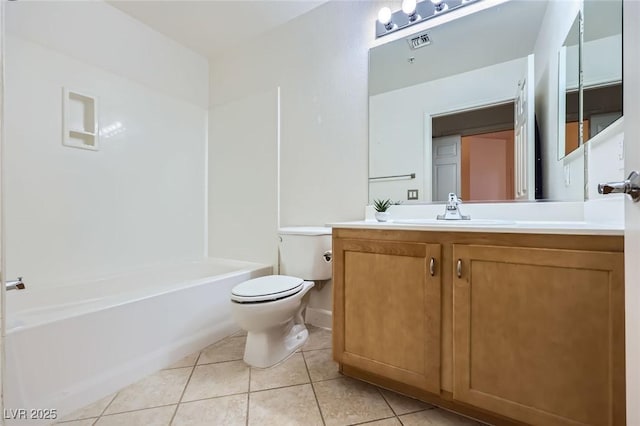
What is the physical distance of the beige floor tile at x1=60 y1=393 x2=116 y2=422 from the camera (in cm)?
121

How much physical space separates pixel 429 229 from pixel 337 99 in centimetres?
134

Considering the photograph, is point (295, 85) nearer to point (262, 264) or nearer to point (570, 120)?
point (262, 264)

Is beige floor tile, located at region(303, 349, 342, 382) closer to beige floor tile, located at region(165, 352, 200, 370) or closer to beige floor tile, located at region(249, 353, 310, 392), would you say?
beige floor tile, located at region(249, 353, 310, 392)

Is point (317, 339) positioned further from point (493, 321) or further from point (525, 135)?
point (525, 135)

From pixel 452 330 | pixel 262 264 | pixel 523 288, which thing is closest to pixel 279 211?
pixel 262 264

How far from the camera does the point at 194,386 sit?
1418mm

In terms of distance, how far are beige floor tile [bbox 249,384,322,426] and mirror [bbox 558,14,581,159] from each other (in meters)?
1.67

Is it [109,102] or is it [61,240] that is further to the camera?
[109,102]

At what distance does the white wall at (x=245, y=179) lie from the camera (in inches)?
96.4

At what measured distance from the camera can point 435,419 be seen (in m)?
1.20

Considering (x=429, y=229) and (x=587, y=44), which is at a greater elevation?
(x=587, y=44)

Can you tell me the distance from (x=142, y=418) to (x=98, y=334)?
460 mm

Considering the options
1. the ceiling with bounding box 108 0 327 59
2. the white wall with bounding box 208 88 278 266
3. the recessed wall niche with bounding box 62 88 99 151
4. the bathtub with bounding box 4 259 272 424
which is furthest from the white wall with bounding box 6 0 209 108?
the bathtub with bounding box 4 259 272 424

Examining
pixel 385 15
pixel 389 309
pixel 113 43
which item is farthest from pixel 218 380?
pixel 113 43
